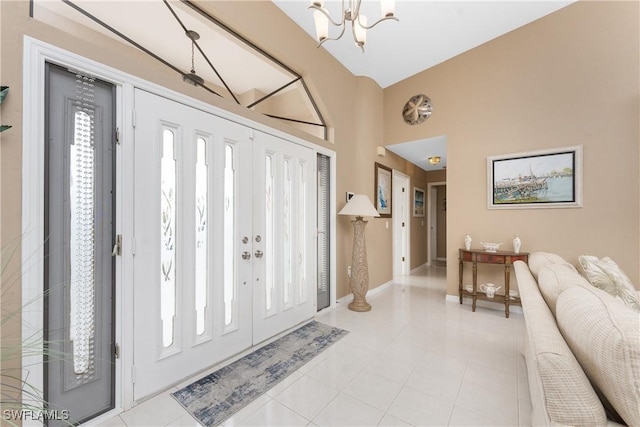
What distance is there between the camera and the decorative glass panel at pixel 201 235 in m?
2.03

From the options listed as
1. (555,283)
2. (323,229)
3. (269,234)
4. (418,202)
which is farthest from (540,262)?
(418,202)

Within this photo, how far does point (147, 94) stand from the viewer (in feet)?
5.73

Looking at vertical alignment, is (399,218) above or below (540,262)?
above

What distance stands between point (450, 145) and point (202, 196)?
3.45 m

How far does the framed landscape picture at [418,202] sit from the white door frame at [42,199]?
5.35 meters

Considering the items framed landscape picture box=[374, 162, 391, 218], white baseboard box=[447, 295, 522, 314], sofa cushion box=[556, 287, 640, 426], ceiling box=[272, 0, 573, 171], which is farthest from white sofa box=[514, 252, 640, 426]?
framed landscape picture box=[374, 162, 391, 218]

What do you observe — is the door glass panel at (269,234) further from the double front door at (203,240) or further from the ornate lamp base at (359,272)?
the ornate lamp base at (359,272)

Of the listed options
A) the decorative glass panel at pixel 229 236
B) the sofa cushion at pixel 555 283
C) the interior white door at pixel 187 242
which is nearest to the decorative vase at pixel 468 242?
the sofa cushion at pixel 555 283

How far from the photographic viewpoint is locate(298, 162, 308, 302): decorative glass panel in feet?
9.83

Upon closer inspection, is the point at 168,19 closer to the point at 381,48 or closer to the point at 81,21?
the point at 81,21

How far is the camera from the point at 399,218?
17.8 ft

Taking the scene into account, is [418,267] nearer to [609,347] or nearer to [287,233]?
[287,233]

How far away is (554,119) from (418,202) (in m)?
3.31

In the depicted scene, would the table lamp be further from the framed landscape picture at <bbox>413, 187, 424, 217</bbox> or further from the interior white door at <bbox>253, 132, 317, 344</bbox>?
the framed landscape picture at <bbox>413, 187, 424, 217</bbox>
